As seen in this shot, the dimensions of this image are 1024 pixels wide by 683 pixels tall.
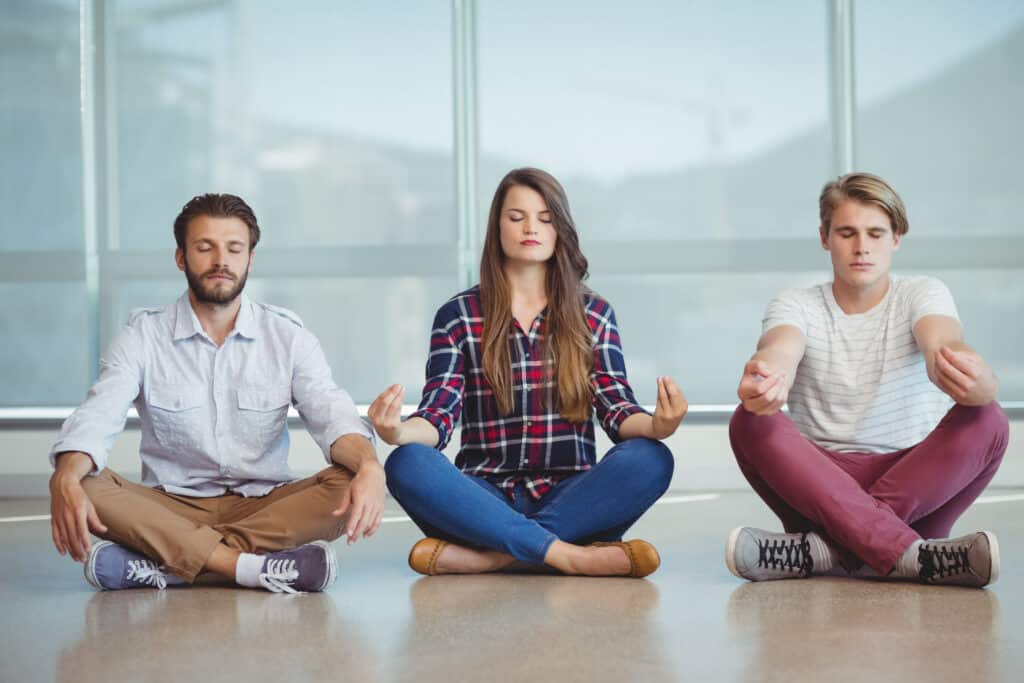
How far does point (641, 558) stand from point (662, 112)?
8.33 ft

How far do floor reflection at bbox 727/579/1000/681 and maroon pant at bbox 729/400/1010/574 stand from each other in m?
0.11

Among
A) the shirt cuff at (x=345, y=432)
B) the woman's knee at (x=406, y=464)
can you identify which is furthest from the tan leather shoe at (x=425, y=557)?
the shirt cuff at (x=345, y=432)

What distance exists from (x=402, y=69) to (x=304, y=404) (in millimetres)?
2353

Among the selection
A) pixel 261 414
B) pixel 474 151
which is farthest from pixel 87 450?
pixel 474 151

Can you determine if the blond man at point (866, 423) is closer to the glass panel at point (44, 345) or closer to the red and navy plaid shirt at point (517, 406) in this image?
the red and navy plaid shirt at point (517, 406)

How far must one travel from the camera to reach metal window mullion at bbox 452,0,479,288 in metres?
4.64

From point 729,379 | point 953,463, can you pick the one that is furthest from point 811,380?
point 729,379

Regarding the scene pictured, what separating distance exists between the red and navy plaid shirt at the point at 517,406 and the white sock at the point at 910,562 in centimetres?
65

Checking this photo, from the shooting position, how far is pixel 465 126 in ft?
15.3

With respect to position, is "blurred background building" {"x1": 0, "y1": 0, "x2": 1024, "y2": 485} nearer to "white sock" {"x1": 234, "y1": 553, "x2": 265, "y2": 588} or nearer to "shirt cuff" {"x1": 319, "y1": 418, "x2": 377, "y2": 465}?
"shirt cuff" {"x1": 319, "y1": 418, "x2": 377, "y2": 465}

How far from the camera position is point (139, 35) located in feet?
15.7

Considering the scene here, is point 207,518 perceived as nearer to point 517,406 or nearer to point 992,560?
point 517,406

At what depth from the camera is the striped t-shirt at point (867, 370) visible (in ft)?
8.32

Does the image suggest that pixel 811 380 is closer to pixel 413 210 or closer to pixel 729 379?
pixel 729 379
